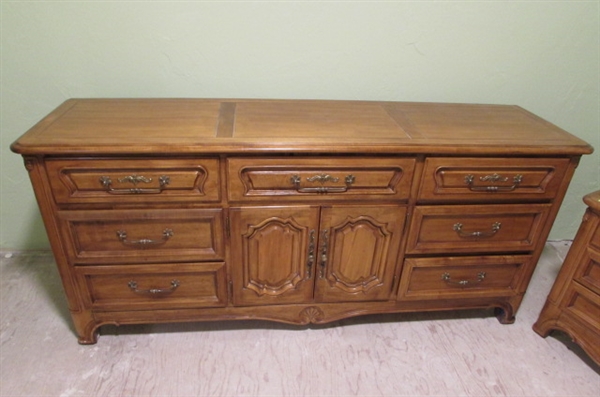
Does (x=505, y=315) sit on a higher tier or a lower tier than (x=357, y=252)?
lower

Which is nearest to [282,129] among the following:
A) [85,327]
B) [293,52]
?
[293,52]

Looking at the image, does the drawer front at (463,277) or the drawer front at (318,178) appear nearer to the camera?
the drawer front at (318,178)

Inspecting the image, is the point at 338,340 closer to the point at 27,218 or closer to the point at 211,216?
the point at 211,216

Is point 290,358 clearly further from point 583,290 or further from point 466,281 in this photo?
point 583,290

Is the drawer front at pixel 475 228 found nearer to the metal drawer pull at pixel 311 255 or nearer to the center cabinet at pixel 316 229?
the center cabinet at pixel 316 229

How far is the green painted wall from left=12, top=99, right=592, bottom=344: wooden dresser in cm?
14

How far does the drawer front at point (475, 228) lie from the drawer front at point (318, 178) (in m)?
0.16

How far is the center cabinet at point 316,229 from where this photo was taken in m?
1.19

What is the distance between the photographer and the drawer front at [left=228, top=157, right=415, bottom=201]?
1.17 m

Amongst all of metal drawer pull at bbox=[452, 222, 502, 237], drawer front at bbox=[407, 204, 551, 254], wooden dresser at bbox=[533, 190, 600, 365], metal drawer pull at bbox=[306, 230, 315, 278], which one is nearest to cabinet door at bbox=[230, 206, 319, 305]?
metal drawer pull at bbox=[306, 230, 315, 278]

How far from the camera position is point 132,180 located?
3.76ft

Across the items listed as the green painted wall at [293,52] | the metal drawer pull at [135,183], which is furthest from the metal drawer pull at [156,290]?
the green painted wall at [293,52]

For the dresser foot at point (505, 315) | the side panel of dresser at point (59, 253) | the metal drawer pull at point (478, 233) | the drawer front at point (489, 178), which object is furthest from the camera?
the dresser foot at point (505, 315)

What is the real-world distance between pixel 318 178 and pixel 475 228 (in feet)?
1.97
